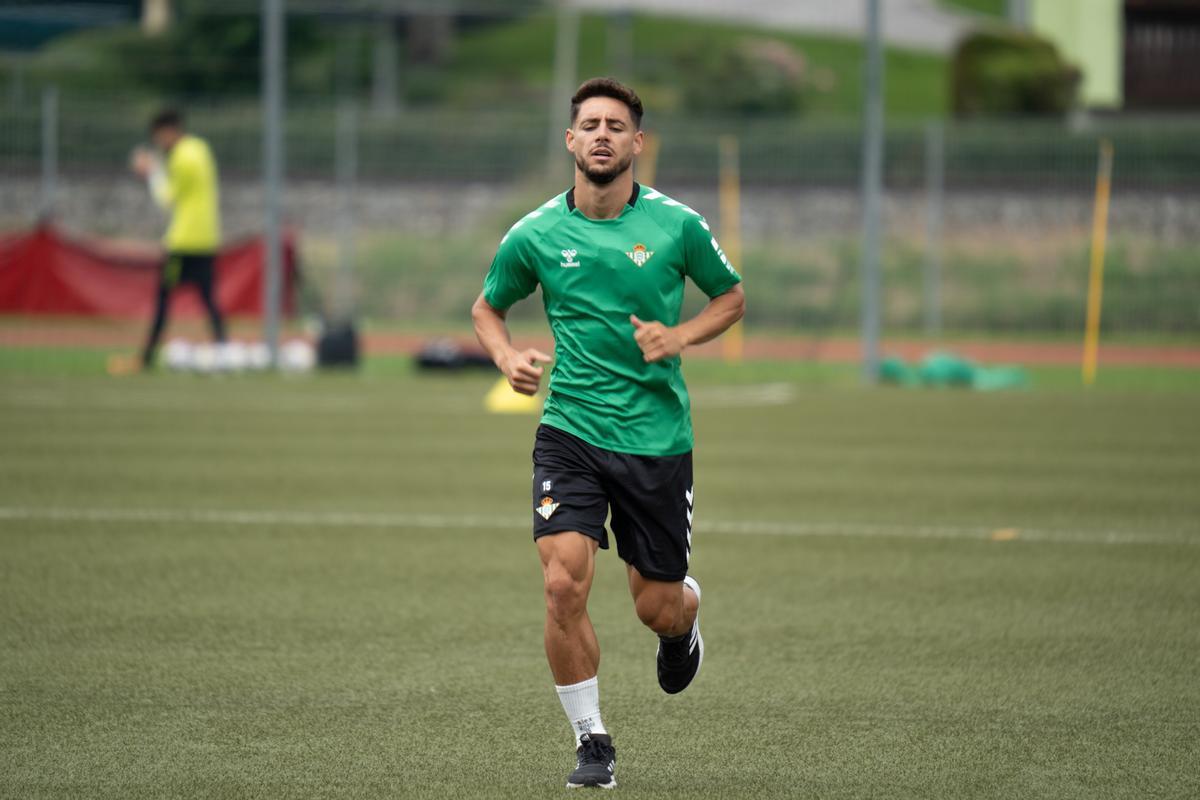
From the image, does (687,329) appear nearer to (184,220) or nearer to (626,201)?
(626,201)

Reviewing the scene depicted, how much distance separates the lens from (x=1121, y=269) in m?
26.6

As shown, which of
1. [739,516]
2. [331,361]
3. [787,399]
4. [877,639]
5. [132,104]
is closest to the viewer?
[877,639]

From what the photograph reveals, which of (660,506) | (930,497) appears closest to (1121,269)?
(930,497)

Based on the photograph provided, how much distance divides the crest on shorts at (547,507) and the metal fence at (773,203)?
19413mm

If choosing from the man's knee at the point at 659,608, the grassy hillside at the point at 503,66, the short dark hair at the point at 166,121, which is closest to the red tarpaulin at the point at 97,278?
the short dark hair at the point at 166,121

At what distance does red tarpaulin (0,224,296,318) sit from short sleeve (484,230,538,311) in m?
17.0

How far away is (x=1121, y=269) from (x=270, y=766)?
22.7m

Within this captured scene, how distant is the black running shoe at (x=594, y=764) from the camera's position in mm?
5578

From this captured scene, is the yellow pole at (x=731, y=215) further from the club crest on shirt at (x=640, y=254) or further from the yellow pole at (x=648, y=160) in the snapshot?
the club crest on shirt at (x=640, y=254)

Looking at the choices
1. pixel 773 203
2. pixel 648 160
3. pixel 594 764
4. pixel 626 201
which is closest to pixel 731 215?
pixel 648 160

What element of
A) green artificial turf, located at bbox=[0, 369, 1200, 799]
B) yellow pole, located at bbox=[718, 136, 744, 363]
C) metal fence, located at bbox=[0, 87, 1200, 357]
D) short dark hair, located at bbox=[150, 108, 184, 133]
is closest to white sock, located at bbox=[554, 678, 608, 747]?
green artificial turf, located at bbox=[0, 369, 1200, 799]

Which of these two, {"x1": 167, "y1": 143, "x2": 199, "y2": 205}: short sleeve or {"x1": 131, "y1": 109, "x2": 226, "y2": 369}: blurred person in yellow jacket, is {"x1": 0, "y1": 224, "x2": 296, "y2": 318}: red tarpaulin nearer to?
{"x1": 131, "y1": 109, "x2": 226, "y2": 369}: blurred person in yellow jacket

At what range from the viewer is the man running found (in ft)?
19.3

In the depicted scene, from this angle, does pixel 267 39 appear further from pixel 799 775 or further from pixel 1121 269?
pixel 799 775
